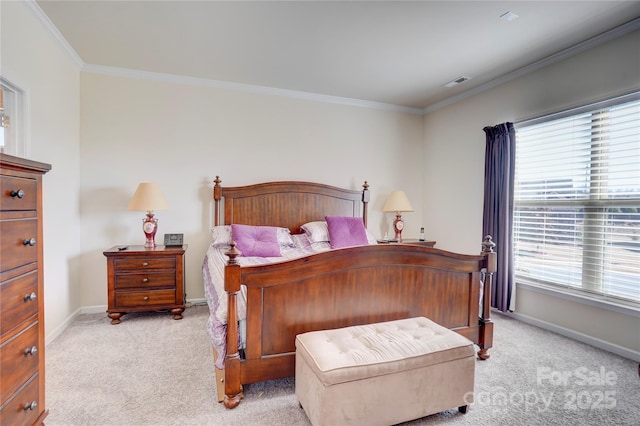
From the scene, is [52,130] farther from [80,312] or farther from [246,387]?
[246,387]

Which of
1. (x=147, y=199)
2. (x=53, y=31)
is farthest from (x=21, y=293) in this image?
(x=53, y=31)

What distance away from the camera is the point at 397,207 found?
4.16 m

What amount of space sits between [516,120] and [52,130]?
14.9 ft

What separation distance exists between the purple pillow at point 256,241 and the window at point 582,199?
2641 millimetres

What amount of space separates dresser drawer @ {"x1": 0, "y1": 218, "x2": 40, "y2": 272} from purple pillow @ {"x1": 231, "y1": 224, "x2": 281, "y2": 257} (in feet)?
5.89

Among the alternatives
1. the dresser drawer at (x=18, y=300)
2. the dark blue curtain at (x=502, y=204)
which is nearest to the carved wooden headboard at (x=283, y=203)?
the dark blue curtain at (x=502, y=204)

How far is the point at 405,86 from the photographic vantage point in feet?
12.6

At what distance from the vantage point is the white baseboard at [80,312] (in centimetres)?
268

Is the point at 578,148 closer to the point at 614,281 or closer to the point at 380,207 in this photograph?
the point at 614,281

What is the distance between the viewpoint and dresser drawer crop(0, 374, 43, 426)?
48.7 inches

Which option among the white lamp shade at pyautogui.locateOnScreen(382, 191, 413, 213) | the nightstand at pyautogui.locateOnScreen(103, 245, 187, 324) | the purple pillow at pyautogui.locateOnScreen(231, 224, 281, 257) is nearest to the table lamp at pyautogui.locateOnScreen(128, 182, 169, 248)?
the nightstand at pyautogui.locateOnScreen(103, 245, 187, 324)

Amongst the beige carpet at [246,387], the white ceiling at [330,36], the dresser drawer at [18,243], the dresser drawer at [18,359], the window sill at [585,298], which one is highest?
the white ceiling at [330,36]

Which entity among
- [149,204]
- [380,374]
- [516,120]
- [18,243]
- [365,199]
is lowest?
[380,374]

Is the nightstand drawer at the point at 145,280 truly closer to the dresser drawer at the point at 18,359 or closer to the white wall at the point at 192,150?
the white wall at the point at 192,150
